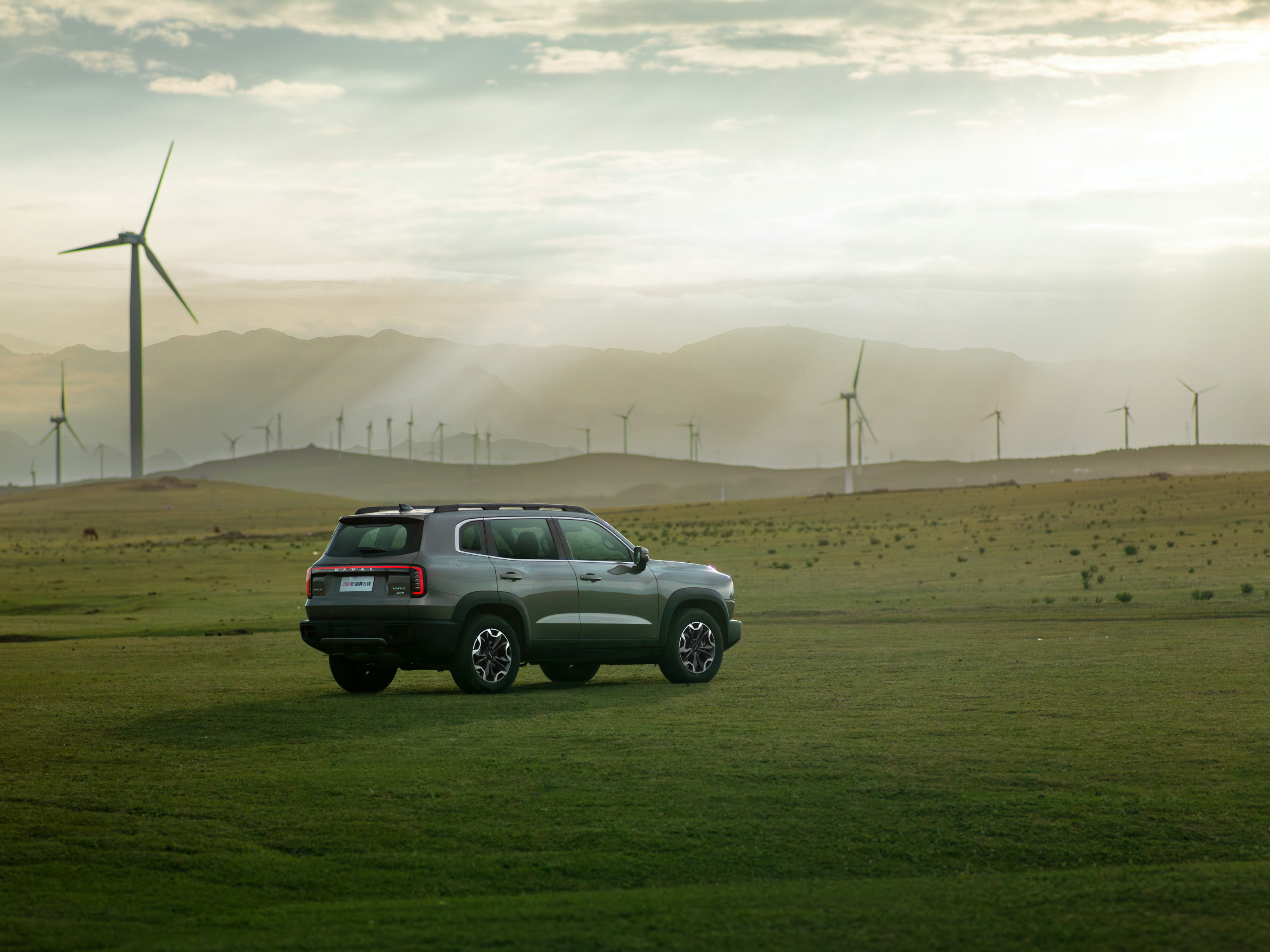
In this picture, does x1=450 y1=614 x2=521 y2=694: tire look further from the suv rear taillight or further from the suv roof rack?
the suv roof rack

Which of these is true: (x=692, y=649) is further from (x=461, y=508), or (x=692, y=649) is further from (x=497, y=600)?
(x=461, y=508)

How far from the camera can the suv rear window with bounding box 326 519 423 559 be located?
1602 centimetres

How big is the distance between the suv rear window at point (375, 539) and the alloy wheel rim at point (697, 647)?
3.52 meters

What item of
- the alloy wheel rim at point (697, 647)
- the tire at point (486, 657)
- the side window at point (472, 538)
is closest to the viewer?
the tire at point (486, 657)

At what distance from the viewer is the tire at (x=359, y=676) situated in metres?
16.8

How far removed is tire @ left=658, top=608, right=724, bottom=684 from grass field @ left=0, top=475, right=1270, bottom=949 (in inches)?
21.4

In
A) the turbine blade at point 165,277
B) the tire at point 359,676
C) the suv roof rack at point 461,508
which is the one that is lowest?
the tire at point 359,676

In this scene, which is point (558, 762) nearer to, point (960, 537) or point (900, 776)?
point (900, 776)

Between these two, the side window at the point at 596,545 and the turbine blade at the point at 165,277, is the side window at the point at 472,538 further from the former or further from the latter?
the turbine blade at the point at 165,277

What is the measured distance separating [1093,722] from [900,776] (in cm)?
335

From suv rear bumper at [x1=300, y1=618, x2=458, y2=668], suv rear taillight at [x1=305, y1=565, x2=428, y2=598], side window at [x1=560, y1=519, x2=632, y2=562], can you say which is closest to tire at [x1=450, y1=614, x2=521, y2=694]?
suv rear bumper at [x1=300, y1=618, x2=458, y2=668]

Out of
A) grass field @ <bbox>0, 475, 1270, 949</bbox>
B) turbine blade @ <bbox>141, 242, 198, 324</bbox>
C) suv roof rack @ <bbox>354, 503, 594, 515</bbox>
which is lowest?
grass field @ <bbox>0, 475, 1270, 949</bbox>

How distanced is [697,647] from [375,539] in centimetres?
410

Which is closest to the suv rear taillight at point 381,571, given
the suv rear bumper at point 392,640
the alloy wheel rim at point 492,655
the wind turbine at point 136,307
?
the suv rear bumper at point 392,640
